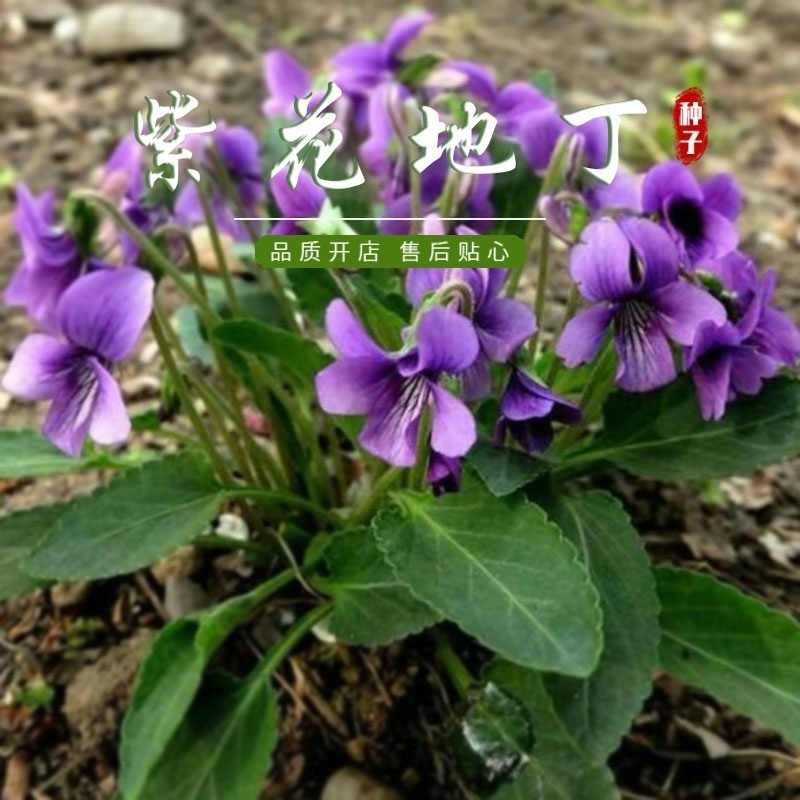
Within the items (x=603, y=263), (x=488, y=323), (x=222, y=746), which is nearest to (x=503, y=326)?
(x=488, y=323)

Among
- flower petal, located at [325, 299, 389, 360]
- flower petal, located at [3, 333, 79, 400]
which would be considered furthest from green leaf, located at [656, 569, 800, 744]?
flower petal, located at [3, 333, 79, 400]

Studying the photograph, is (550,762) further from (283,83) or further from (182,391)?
(283,83)

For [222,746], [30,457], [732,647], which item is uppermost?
[30,457]

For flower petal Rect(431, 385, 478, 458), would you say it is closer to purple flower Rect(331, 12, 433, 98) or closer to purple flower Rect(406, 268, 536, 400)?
purple flower Rect(406, 268, 536, 400)

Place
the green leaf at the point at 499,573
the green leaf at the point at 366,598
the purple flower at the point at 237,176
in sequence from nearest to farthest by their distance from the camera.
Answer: the green leaf at the point at 499,573, the green leaf at the point at 366,598, the purple flower at the point at 237,176

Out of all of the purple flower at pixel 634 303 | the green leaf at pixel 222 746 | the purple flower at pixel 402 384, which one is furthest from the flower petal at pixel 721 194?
the green leaf at pixel 222 746

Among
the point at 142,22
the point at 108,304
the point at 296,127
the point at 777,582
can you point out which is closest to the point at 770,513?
the point at 777,582

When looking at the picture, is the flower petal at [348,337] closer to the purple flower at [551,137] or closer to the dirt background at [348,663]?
the purple flower at [551,137]
